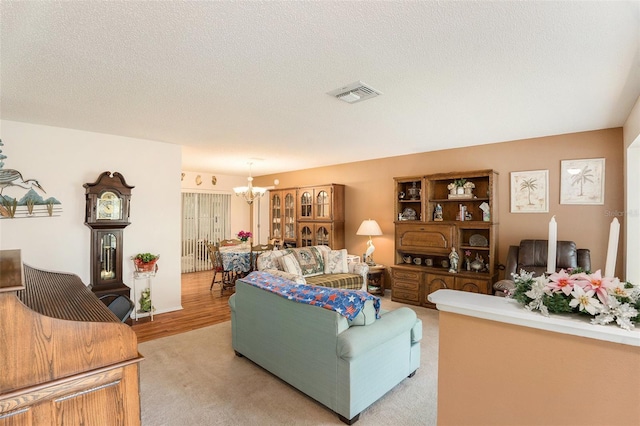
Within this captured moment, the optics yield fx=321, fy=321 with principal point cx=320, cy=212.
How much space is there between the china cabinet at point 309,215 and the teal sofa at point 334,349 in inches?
138

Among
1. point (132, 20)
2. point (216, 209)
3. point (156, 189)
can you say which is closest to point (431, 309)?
point (156, 189)

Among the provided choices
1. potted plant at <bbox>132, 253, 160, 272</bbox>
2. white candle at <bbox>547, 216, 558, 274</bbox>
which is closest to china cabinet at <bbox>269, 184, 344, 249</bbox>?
potted plant at <bbox>132, 253, 160, 272</bbox>

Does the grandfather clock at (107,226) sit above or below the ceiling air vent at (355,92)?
below

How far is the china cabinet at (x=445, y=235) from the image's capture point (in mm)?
4492

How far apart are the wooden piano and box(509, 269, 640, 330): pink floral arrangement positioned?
5.38 ft

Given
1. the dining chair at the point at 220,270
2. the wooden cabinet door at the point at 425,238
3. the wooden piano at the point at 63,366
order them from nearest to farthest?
1. the wooden piano at the point at 63,366
2. the wooden cabinet door at the point at 425,238
3. the dining chair at the point at 220,270

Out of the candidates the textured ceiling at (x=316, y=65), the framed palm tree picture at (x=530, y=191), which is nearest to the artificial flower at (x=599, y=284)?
the textured ceiling at (x=316, y=65)

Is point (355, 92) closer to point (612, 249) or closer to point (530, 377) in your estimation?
point (612, 249)

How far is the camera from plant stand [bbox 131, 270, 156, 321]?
4320mm

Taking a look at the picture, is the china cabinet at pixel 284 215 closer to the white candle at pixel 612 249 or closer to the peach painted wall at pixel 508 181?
the peach painted wall at pixel 508 181

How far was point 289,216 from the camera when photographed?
733cm

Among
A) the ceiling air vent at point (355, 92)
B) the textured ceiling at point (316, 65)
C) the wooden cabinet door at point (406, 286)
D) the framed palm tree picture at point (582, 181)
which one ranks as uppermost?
the textured ceiling at point (316, 65)

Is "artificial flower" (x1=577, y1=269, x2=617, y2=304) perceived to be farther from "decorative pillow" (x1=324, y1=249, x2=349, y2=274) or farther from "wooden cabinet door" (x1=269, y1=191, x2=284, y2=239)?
"wooden cabinet door" (x1=269, y1=191, x2=284, y2=239)

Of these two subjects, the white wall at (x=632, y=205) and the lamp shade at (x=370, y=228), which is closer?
the white wall at (x=632, y=205)
